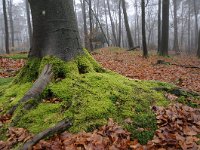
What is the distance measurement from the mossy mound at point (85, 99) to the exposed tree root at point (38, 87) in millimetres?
102

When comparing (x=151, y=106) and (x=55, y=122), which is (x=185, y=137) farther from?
(x=55, y=122)

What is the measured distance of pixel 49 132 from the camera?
3.37m

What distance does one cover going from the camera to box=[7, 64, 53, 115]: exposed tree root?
4.16 meters

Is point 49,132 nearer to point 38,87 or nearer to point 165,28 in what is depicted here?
point 38,87

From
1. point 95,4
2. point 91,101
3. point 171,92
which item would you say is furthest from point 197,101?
point 95,4

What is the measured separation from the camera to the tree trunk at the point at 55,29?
16.2ft

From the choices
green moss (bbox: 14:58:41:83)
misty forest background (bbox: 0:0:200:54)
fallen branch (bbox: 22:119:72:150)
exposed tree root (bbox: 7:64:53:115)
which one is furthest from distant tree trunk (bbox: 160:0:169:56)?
fallen branch (bbox: 22:119:72:150)

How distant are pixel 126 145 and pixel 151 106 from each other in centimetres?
120

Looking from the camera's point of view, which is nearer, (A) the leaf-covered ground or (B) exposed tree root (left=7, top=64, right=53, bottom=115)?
(B) exposed tree root (left=7, top=64, right=53, bottom=115)

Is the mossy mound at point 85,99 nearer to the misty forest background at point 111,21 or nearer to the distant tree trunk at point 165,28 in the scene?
the misty forest background at point 111,21

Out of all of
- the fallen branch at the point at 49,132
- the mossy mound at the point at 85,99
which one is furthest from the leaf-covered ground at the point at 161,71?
the fallen branch at the point at 49,132

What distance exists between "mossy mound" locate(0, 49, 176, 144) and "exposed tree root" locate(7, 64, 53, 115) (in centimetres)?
10

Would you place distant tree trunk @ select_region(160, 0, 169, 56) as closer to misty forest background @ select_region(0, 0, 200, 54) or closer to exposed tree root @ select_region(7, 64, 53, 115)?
misty forest background @ select_region(0, 0, 200, 54)

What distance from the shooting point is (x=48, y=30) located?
5.00m
